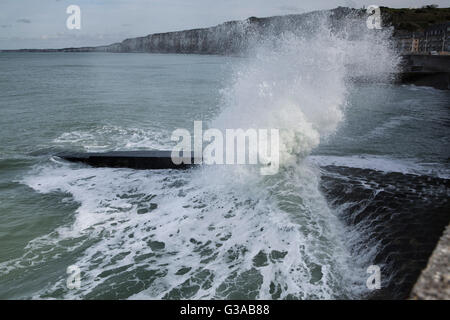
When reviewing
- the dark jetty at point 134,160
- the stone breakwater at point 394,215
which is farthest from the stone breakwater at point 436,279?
the dark jetty at point 134,160

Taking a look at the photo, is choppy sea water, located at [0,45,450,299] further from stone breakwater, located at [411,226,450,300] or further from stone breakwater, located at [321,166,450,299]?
stone breakwater, located at [411,226,450,300]

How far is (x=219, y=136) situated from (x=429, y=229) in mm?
6061

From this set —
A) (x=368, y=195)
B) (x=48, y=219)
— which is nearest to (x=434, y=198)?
(x=368, y=195)

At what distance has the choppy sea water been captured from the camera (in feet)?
14.4

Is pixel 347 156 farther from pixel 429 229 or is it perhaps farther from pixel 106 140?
pixel 106 140

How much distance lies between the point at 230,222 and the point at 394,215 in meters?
2.74

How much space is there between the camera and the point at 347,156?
9227 mm

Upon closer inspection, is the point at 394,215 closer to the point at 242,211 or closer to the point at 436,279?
the point at 436,279

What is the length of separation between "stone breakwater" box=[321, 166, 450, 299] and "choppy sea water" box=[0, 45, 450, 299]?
29mm

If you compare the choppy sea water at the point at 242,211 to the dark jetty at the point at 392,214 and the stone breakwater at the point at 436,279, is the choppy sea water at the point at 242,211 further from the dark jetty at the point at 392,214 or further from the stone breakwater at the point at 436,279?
the stone breakwater at the point at 436,279

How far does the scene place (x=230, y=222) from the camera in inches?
232

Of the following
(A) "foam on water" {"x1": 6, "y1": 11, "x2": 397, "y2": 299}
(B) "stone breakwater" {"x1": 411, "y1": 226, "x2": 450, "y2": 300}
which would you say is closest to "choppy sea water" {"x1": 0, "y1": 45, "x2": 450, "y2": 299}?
(A) "foam on water" {"x1": 6, "y1": 11, "x2": 397, "y2": 299}

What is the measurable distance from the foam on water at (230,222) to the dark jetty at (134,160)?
0.25m
